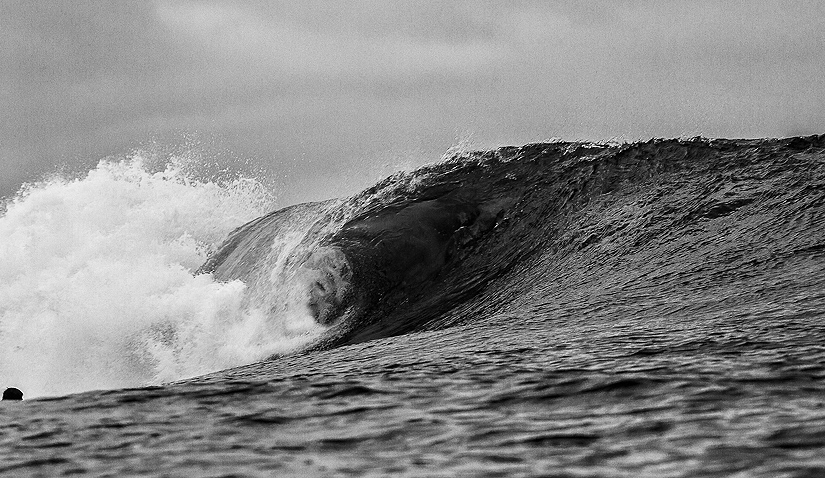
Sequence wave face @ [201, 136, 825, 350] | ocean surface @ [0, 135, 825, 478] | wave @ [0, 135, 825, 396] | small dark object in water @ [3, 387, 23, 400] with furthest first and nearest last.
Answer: wave @ [0, 135, 825, 396]
wave face @ [201, 136, 825, 350]
small dark object in water @ [3, 387, 23, 400]
ocean surface @ [0, 135, 825, 478]

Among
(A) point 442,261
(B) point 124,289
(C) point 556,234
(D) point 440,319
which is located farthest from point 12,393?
(B) point 124,289

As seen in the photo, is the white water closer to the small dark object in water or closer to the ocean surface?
the ocean surface

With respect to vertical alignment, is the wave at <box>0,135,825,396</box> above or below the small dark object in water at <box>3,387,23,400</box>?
above

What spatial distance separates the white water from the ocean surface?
0.07 metres

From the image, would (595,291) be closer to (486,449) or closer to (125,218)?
(486,449)

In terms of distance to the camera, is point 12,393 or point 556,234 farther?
point 556,234

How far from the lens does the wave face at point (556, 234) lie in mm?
11383

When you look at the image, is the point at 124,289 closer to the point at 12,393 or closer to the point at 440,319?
the point at 440,319

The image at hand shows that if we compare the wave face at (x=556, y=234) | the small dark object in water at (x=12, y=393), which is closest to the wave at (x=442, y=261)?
the wave face at (x=556, y=234)

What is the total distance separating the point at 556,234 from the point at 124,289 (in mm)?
10119

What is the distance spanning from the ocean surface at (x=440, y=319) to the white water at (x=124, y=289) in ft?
0.23

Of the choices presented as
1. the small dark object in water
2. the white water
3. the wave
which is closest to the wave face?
the wave

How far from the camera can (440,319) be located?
45.6ft

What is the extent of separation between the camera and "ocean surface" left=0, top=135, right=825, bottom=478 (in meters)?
4.36
